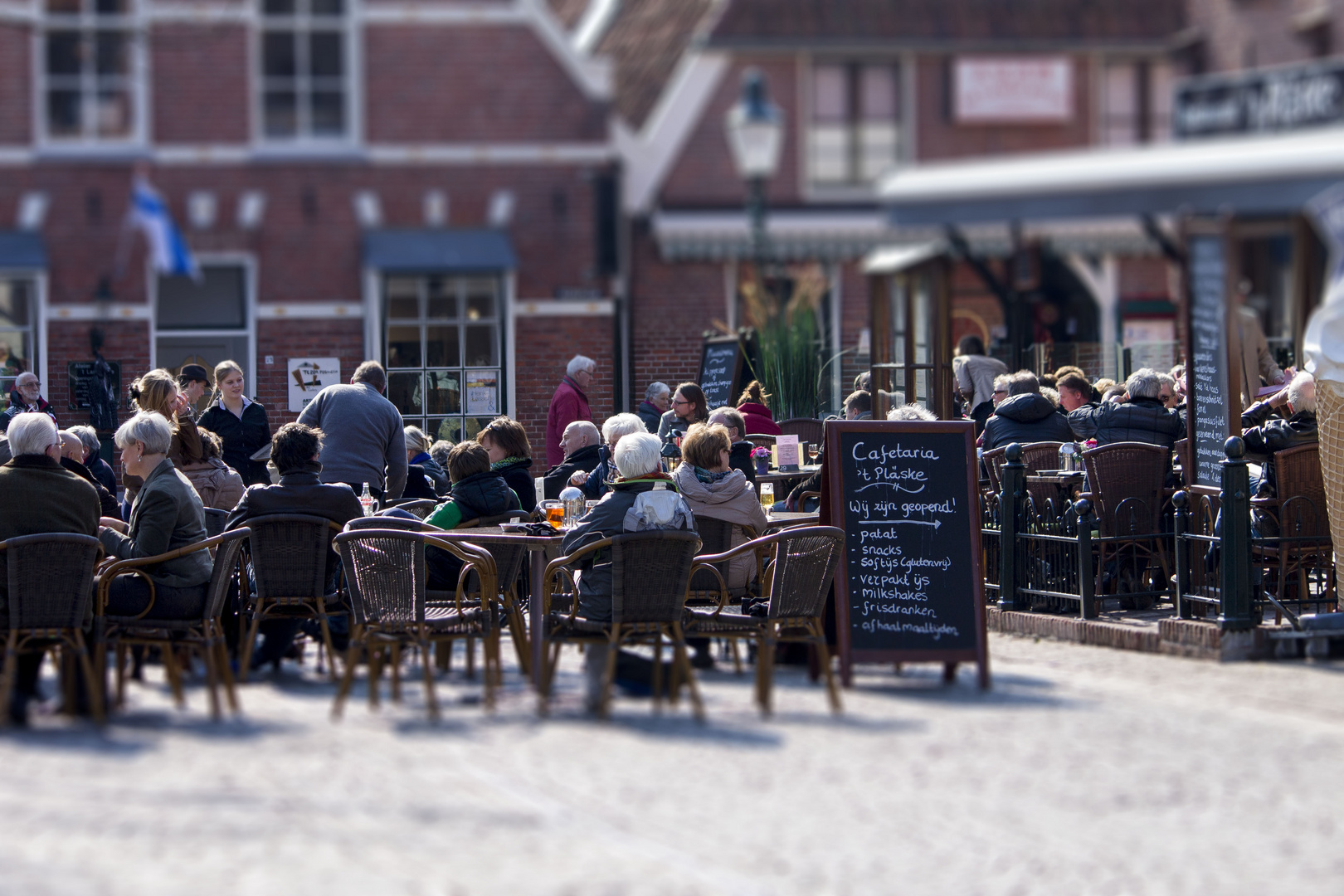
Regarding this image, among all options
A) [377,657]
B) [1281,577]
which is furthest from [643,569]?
[1281,577]

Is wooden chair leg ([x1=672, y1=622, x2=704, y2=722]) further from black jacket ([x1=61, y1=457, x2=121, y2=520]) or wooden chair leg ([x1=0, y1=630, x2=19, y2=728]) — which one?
black jacket ([x1=61, y1=457, x2=121, y2=520])

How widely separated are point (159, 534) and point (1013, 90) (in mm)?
19874

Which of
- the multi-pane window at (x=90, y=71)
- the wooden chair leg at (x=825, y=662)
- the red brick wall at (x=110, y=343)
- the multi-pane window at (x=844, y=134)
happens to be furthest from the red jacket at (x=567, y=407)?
the multi-pane window at (x=844, y=134)

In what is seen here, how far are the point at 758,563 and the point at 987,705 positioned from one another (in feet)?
5.82

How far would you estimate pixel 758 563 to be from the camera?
8.71m

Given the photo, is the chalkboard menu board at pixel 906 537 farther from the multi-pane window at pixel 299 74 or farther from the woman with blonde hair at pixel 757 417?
the multi-pane window at pixel 299 74

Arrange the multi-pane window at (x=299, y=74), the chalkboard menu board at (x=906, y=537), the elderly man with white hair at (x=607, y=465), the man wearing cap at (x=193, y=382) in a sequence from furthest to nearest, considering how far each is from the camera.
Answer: the multi-pane window at (x=299, y=74)
the man wearing cap at (x=193, y=382)
the elderly man with white hair at (x=607, y=465)
the chalkboard menu board at (x=906, y=537)

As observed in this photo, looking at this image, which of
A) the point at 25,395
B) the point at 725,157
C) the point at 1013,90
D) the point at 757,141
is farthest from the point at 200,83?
the point at 1013,90

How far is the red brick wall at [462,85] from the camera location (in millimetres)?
20906

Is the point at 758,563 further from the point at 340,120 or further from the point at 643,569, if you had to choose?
the point at 340,120

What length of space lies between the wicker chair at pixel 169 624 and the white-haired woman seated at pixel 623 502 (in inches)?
56.8

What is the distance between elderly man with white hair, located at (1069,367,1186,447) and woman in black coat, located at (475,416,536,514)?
311 cm

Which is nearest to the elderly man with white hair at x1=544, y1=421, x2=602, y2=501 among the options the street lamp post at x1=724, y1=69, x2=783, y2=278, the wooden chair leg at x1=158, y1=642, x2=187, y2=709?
the wooden chair leg at x1=158, y1=642, x2=187, y2=709

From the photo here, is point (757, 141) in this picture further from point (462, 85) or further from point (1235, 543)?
point (1235, 543)
